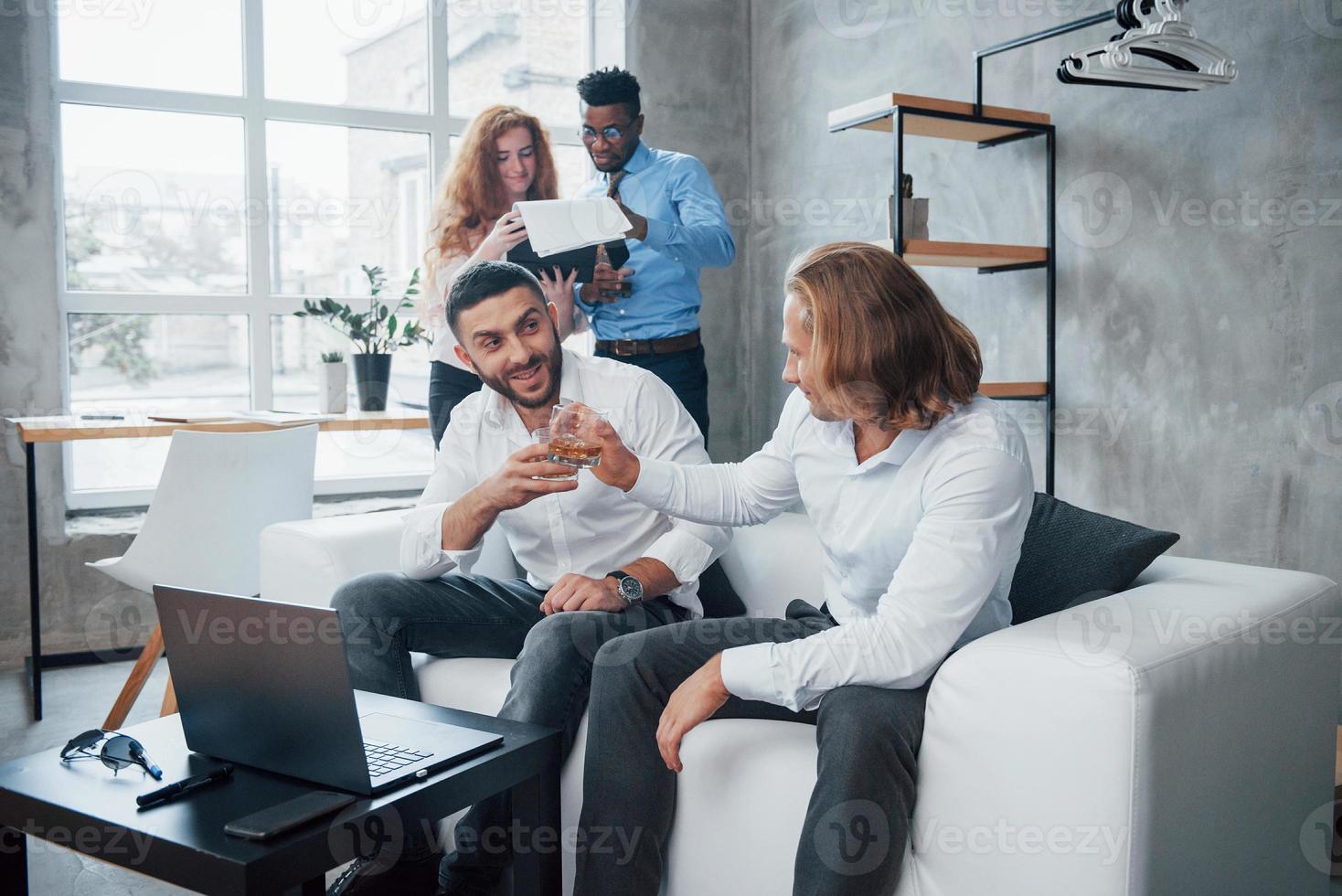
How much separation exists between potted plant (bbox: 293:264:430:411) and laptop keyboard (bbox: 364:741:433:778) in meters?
2.58

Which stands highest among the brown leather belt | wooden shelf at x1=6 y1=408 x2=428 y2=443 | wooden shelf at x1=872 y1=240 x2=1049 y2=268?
wooden shelf at x1=872 y1=240 x2=1049 y2=268

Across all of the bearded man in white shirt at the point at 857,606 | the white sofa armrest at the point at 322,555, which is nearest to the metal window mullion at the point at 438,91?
the white sofa armrest at the point at 322,555

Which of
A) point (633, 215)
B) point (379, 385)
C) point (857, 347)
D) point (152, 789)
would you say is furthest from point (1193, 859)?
point (379, 385)

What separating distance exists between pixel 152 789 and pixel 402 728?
306 mm

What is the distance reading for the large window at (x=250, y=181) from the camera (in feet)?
12.6

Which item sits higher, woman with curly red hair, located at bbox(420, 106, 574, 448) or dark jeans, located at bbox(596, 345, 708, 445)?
woman with curly red hair, located at bbox(420, 106, 574, 448)

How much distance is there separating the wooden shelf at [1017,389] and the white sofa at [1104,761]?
1360 mm

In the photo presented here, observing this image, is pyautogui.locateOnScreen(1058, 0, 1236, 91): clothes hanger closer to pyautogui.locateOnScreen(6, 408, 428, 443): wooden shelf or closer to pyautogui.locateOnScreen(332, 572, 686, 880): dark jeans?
pyautogui.locateOnScreen(332, 572, 686, 880): dark jeans

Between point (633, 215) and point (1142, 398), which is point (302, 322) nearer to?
point (633, 215)

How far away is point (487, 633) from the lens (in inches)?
79.7

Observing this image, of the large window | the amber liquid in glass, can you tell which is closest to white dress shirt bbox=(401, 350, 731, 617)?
the amber liquid in glass

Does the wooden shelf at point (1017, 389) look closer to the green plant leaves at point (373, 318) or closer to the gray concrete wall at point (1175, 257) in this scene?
the gray concrete wall at point (1175, 257)

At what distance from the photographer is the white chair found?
280cm

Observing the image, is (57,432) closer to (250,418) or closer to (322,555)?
(250,418)
